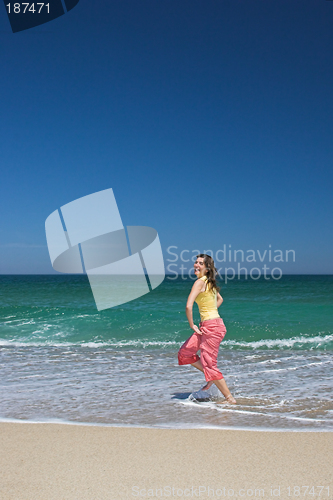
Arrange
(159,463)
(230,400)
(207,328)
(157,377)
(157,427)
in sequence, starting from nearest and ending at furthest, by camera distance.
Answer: (159,463), (157,427), (207,328), (230,400), (157,377)

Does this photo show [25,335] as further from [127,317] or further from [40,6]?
[40,6]

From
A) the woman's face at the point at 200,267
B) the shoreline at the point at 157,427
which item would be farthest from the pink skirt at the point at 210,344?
the shoreline at the point at 157,427

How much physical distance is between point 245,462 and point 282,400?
7.08 ft

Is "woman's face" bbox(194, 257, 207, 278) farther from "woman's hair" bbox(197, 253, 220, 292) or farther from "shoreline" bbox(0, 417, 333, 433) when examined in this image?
"shoreline" bbox(0, 417, 333, 433)

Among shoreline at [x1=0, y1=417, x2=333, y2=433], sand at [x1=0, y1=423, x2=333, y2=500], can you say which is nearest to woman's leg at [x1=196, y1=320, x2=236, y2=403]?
shoreline at [x1=0, y1=417, x2=333, y2=433]

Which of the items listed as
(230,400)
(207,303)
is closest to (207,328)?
(207,303)

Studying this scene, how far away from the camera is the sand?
268 cm

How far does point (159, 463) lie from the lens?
3100 mm

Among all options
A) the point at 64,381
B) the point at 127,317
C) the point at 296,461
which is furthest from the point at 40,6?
the point at 127,317

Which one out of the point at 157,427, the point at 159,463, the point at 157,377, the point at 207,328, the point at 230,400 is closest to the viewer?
the point at 159,463

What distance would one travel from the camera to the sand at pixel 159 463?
2676 mm

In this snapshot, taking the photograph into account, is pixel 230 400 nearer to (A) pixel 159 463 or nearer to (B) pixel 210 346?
(B) pixel 210 346

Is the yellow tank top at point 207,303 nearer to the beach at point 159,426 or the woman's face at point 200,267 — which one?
the woman's face at point 200,267

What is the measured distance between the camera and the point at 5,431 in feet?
12.7
